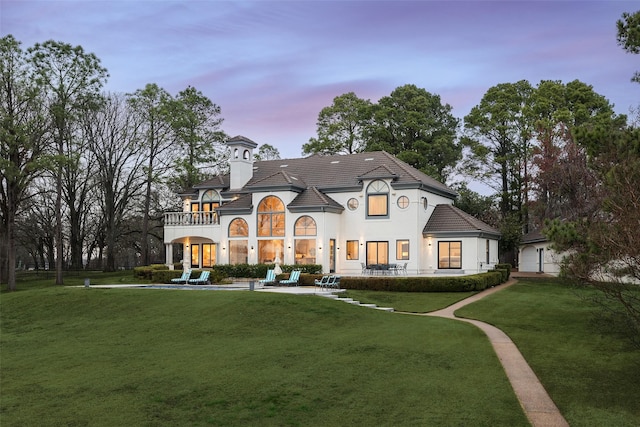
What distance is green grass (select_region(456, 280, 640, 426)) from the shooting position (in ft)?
34.1

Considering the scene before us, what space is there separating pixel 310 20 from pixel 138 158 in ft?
102

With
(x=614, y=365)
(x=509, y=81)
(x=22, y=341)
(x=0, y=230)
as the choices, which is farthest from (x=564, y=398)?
(x=509, y=81)

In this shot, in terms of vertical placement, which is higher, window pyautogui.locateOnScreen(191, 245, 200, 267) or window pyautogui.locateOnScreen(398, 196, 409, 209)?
window pyautogui.locateOnScreen(398, 196, 409, 209)

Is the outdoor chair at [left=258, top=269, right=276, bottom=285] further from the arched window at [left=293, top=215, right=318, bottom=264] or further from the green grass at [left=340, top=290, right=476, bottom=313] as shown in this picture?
the green grass at [left=340, top=290, right=476, bottom=313]

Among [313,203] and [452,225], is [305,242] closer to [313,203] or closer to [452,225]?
[313,203]

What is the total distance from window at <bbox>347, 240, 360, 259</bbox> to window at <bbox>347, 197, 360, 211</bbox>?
7.15ft

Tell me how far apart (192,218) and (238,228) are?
4248mm

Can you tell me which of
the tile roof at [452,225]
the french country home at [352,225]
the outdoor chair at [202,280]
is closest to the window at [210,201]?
the french country home at [352,225]

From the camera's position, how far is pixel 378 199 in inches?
1442

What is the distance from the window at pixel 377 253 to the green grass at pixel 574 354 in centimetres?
1128

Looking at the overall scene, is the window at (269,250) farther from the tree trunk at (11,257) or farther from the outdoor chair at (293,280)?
the tree trunk at (11,257)

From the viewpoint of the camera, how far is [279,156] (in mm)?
61969

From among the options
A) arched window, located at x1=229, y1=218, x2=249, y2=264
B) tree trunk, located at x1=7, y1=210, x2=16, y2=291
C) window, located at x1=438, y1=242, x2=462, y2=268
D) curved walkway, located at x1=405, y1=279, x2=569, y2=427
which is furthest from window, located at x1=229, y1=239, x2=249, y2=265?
curved walkway, located at x1=405, y1=279, x2=569, y2=427

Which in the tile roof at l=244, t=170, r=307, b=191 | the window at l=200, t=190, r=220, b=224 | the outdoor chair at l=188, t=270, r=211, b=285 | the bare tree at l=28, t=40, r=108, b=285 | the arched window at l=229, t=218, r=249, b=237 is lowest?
the outdoor chair at l=188, t=270, r=211, b=285
